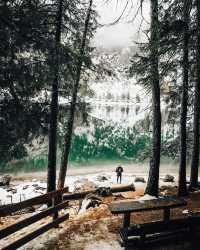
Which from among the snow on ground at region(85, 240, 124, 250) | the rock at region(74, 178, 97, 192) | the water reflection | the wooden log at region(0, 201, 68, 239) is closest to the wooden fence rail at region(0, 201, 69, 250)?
the wooden log at region(0, 201, 68, 239)

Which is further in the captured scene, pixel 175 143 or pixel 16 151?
pixel 175 143

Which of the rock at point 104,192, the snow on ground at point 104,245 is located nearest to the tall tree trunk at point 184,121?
the rock at point 104,192

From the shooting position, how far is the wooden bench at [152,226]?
650cm

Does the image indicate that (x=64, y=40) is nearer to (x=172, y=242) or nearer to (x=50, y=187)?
(x=50, y=187)

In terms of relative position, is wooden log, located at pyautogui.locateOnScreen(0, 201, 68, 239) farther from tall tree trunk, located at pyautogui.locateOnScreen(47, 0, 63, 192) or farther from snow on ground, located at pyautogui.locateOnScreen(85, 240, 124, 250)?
tall tree trunk, located at pyautogui.locateOnScreen(47, 0, 63, 192)

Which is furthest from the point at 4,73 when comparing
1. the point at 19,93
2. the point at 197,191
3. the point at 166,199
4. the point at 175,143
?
the point at 175,143

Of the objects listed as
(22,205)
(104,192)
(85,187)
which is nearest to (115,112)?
(85,187)

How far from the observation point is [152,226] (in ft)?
21.7

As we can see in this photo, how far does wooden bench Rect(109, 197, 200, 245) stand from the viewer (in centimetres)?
650

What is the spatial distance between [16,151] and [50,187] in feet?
16.4

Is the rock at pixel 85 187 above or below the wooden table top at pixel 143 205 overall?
below

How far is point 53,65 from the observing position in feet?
25.6

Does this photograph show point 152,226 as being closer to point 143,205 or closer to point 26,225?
point 143,205

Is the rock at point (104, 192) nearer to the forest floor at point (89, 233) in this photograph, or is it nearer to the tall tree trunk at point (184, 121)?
the tall tree trunk at point (184, 121)
